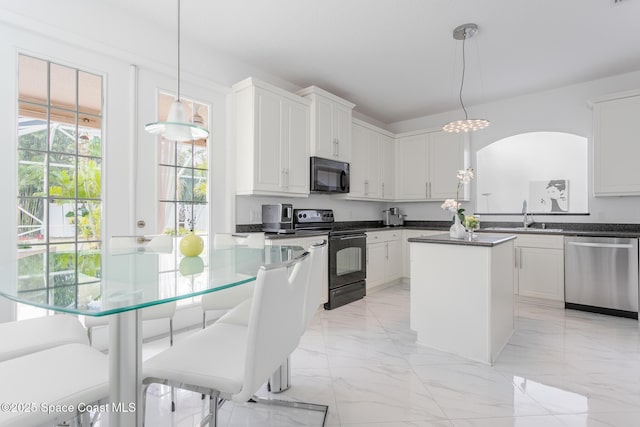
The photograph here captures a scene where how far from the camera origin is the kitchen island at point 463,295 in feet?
7.56

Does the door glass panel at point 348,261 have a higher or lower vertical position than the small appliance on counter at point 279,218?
lower

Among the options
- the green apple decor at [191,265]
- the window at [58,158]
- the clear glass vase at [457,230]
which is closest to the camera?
the green apple decor at [191,265]

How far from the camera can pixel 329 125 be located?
3.95 metres

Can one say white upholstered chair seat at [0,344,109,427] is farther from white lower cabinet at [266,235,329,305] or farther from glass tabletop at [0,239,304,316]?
white lower cabinet at [266,235,329,305]

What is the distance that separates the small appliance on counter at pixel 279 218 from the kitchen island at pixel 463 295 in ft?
4.44

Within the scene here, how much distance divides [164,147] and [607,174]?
4.64m

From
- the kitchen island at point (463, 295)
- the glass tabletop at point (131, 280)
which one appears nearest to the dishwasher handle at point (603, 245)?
the kitchen island at point (463, 295)

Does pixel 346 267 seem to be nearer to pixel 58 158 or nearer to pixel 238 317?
pixel 238 317

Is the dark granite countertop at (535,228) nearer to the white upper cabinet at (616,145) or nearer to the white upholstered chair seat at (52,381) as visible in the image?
the white upper cabinet at (616,145)

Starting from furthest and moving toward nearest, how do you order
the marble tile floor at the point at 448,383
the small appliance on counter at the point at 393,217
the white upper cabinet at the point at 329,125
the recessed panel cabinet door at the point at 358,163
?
the small appliance on counter at the point at 393,217, the recessed panel cabinet door at the point at 358,163, the white upper cabinet at the point at 329,125, the marble tile floor at the point at 448,383

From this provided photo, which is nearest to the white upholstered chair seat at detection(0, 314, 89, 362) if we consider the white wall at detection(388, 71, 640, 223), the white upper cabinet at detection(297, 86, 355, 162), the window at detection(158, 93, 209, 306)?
the window at detection(158, 93, 209, 306)

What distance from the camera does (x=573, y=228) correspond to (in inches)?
158

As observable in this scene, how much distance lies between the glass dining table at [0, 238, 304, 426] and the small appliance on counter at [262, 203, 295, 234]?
75.4 inches

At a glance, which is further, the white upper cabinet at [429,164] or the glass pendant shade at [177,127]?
the white upper cabinet at [429,164]
